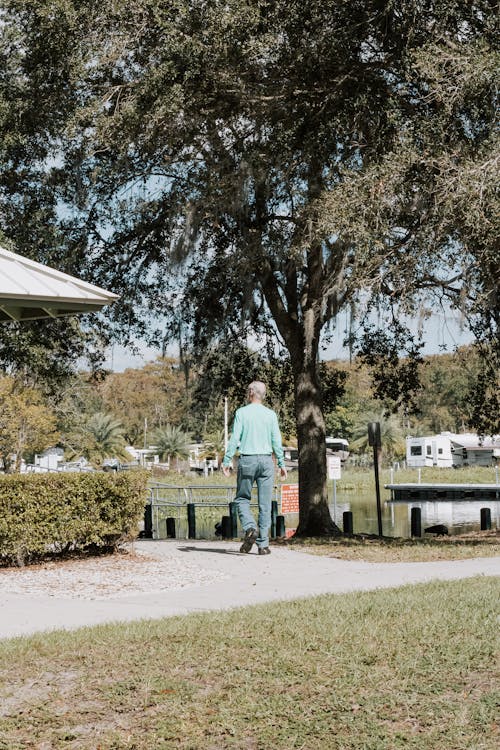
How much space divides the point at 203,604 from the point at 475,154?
6081 mm

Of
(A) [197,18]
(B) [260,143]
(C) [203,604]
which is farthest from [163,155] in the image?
(C) [203,604]

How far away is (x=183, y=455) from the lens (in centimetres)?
7144

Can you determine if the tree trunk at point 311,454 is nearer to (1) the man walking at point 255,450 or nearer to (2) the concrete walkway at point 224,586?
(2) the concrete walkway at point 224,586

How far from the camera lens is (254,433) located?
9.27 m

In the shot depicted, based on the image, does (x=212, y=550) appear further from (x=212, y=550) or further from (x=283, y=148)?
(x=283, y=148)

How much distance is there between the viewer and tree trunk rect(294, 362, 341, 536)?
1449cm

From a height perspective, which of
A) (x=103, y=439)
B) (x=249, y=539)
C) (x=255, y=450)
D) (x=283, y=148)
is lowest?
(x=249, y=539)

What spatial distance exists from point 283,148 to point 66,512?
572 cm

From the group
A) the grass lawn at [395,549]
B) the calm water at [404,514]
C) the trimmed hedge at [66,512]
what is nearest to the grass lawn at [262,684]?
the trimmed hedge at [66,512]

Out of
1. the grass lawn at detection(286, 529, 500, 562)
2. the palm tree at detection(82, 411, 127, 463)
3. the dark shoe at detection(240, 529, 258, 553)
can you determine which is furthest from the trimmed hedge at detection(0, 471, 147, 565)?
the palm tree at detection(82, 411, 127, 463)

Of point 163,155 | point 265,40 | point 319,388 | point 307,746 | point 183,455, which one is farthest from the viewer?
point 183,455

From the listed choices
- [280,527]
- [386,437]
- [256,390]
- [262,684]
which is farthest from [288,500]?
[386,437]

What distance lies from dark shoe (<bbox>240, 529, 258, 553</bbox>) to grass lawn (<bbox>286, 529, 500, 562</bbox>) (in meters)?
0.80

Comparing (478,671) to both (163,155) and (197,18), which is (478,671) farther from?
(163,155)
